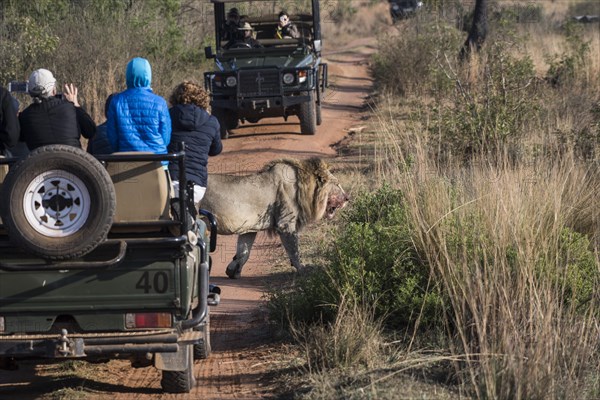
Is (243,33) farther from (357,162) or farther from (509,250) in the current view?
(509,250)

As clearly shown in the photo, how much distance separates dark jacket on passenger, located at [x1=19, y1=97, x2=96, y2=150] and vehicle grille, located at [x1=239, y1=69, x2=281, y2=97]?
9515 millimetres

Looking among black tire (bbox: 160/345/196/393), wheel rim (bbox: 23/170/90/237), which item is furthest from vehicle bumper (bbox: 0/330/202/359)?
wheel rim (bbox: 23/170/90/237)

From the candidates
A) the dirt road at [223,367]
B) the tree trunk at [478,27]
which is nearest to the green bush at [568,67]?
the tree trunk at [478,27]

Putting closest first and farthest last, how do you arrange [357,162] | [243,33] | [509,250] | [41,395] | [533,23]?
[41,395] < [509,250] < [357,162] < [243,33] < [533,23]

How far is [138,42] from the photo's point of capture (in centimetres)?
1889

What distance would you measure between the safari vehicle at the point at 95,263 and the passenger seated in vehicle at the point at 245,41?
35.9ft

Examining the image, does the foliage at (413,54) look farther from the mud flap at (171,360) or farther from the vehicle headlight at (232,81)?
the mud flap at (171,360)

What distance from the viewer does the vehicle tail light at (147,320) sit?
5555 millimetres

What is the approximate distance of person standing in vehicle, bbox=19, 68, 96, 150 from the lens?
247 inches

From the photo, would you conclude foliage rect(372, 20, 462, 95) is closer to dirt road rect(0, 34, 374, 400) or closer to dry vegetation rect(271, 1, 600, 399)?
dirt road rect(0, 34, 374, 400)

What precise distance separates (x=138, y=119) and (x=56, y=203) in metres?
1.34

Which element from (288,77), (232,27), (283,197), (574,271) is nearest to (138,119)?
(283,197)

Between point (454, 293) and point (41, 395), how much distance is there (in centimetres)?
265

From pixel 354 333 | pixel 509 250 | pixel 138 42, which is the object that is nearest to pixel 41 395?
pixel 354 333
